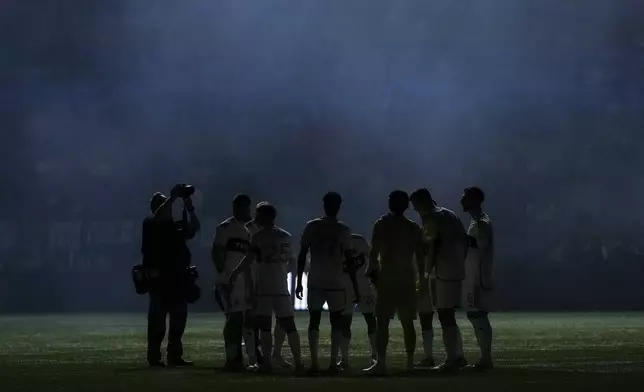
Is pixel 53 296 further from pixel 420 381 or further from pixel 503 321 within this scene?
pixel 420 381

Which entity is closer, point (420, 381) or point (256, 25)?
point (420, 381)

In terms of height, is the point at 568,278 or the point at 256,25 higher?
the point at 256,25

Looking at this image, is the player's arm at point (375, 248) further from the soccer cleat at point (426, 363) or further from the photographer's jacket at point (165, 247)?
the photographer's jacket at point (165, 247)

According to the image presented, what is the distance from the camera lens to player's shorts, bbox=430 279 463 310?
12391mm

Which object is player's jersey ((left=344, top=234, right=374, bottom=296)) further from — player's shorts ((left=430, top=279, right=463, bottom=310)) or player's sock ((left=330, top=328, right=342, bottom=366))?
player's shorts ((left=430, top=279, right=463, bottom=310))

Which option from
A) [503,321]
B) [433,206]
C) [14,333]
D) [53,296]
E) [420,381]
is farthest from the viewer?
[53,296]

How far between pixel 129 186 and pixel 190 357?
30.0 m

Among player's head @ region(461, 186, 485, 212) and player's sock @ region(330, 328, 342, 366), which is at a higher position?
player's head @ region(461, 186, 485, 212)

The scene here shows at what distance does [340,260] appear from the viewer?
473 inches

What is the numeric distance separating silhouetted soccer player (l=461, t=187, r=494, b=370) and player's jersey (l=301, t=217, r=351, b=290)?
156cm

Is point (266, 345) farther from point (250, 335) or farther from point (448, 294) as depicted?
point (448, 294)

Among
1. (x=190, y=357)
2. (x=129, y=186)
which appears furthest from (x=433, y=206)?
(x=129, y=186)

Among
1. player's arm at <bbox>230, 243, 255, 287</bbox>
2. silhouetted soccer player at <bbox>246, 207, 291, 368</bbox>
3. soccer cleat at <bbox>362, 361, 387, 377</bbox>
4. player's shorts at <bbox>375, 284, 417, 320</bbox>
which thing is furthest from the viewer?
silhouetted soccer player at <bbox>246, 207, 291, 368</bbox>

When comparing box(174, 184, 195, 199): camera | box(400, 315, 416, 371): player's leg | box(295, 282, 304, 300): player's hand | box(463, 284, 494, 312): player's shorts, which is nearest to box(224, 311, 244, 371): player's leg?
box(295, 282, 304, 300): player's hand
